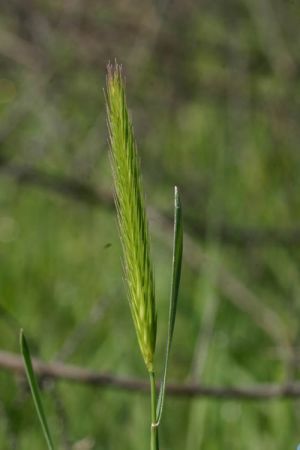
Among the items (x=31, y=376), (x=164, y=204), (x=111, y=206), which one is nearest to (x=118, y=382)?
(x=31, y=376)

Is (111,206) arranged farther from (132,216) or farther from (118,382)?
(132,216)

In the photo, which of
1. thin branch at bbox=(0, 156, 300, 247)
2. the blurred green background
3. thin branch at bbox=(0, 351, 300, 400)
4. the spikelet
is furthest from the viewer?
thin branch at bbox=(0, 156, 300, 247)

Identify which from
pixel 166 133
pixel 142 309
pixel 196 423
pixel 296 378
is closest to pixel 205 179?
pixel 166 133

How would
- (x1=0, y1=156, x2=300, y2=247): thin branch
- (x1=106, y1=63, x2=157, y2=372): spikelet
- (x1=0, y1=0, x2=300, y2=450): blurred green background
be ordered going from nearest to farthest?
(x1=106, y1=63, x2=157, y2=372): spikelet < (x1=0, y1=0, x2=300, y2=450): blurred green background < (x1=0, y1=156, x2=300, y2=247): thin branch

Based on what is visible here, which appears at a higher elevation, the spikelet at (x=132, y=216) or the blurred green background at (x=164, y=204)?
the spikelet at (x=132, y=216)

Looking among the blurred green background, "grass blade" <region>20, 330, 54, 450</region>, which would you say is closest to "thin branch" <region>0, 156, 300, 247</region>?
the blurred green background

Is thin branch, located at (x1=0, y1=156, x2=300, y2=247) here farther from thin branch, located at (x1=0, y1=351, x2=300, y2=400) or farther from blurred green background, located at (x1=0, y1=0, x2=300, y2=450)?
thin branch, located at (x1=0, y1=351, x2=300, y2=400)

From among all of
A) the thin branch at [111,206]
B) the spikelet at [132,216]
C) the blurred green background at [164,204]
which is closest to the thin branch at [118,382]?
the blurred green background at [164,204]

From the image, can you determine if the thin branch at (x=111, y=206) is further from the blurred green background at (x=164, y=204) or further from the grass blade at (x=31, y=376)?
the grass blade at (x=31, y=376)
